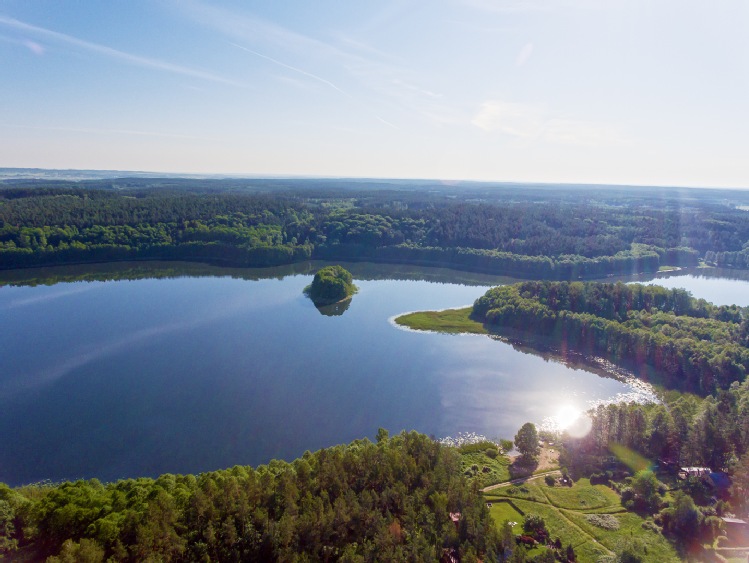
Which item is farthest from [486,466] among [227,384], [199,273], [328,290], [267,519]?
[199,273]

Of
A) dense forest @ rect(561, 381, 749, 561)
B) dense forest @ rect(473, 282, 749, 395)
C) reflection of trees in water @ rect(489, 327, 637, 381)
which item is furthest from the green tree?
dense forest @ rect(473, 282, 749, 395)

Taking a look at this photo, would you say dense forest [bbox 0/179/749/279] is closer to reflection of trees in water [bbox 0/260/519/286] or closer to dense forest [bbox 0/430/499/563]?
reflection of trees in water [bbox 0/260/519/286]

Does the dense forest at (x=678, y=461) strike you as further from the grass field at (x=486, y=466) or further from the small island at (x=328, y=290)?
the small island at (x=328, y=290)

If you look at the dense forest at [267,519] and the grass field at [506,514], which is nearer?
the dense forest at [267,519]

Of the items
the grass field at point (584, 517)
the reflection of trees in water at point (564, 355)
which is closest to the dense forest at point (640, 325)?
the reflection of trees in water at point (564, 355)

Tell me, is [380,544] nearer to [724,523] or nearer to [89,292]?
[724,523]

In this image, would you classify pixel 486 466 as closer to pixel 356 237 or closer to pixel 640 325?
pixel 640 325
